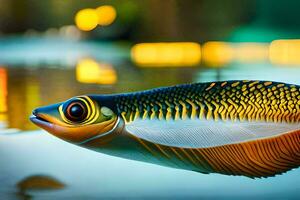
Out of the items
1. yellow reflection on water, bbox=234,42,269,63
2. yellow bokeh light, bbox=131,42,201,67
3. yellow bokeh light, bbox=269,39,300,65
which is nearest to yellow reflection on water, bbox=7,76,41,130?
yellow bokeh light, bbox=131,42,201,67

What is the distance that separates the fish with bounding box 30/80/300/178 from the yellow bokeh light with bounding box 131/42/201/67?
122 mm

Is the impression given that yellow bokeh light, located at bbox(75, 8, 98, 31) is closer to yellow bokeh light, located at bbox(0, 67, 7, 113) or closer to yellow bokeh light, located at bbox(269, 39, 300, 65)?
yellow bokeh light, located at bbox(0, 67, 7, 113)

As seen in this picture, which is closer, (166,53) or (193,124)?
(193,124)

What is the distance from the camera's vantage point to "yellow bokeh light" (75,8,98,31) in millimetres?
2178

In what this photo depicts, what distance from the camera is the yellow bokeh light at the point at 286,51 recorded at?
214 cm

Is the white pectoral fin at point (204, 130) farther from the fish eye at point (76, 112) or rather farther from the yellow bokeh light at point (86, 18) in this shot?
the yellow bokeh light at point (86, 18)

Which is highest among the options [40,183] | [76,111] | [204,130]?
[76,111]

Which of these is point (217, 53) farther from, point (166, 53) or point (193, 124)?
point (193, 124)

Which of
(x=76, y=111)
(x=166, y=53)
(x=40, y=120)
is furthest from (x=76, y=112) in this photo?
(x=166, y=53)

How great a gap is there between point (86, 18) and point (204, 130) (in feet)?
2.18

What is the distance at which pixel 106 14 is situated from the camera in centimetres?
219

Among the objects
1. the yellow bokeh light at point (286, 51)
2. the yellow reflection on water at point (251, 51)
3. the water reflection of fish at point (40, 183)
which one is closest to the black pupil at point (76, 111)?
the water reflection of fish at point (40, 183)

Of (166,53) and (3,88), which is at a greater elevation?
(166,53)

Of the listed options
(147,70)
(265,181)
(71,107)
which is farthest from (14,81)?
(265,181)
